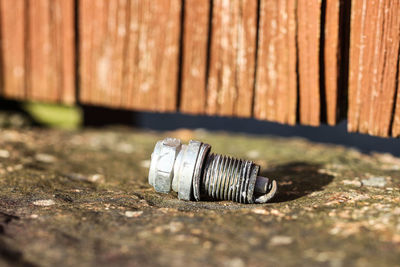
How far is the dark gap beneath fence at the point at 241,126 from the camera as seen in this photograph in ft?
18.5

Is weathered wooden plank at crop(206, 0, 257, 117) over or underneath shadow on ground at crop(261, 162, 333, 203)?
over

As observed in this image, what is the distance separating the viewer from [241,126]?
21.2ft

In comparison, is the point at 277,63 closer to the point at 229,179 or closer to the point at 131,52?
the point at 229,179

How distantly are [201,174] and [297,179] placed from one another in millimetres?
931

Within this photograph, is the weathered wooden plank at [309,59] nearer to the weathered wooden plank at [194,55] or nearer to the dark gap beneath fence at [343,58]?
the dark gap beneath fence at [343,58]

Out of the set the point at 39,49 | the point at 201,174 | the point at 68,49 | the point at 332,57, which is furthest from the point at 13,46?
the point at 332,57

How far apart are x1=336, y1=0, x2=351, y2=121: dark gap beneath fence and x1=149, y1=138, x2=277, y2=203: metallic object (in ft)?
3.59

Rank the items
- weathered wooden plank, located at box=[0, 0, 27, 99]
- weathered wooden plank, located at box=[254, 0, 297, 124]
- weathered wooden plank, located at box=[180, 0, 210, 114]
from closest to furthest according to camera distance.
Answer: weathered wooden plank, located at box=[254, 0, 297, 124] < weathered wooden plank, located at box=[180, 0, 210, 114] < weathered wooden plank, located at box=[0, 0, 27, 99]

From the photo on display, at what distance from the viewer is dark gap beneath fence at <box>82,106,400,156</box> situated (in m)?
5.65

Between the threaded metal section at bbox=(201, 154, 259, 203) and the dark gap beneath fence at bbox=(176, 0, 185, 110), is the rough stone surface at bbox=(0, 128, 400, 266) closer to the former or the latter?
the threaded metal section at bbox=(201, 154, 259, 203)

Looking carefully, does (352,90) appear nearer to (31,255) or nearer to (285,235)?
(285,235)

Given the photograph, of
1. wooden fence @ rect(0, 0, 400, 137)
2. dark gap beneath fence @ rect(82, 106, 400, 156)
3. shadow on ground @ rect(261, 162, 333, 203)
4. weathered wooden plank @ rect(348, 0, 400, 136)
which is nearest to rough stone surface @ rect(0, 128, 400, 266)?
shadow on ground @ rect(261, 162, 333, 203)

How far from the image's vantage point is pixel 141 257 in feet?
6.22

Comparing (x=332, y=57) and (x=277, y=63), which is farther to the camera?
(x=277, y=63)
